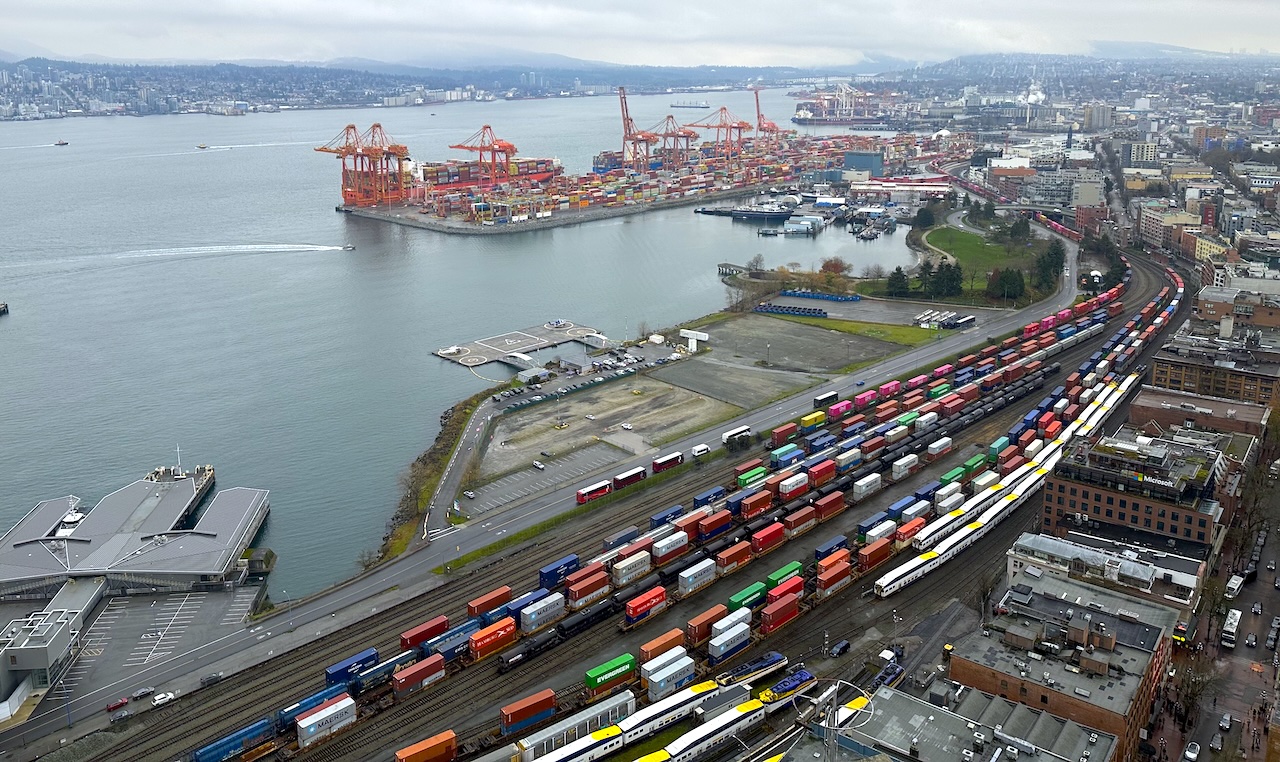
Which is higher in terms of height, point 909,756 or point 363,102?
point 363,102

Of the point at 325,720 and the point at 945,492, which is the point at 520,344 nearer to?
the point at 945,492

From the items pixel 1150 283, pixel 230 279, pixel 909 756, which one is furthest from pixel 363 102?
pixel 909 756

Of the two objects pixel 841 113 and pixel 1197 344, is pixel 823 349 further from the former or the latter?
pixel 841 113

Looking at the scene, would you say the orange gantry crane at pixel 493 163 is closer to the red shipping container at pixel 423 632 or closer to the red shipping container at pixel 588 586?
the red shipping container at pixel 588 586

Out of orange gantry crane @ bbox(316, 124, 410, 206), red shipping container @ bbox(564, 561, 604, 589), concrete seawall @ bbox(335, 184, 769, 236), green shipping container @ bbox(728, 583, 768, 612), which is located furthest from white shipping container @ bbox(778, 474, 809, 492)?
orange gantry crane @ bbox(316, 124, 410, 206)

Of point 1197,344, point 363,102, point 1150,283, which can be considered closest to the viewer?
point 1197,344

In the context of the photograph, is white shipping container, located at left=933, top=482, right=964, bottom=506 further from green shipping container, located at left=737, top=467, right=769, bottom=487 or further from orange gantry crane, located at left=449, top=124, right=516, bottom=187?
orange gantry crane, located at left=449, top=124, right=516, bottom=187

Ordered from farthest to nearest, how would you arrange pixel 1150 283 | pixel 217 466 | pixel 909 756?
pixel 1150 283, pixel 217 466, pixel 909 756
